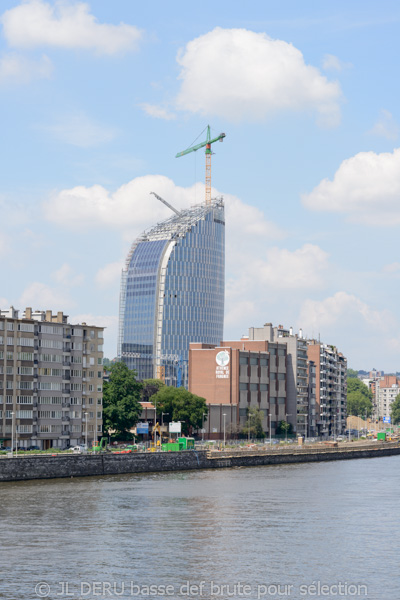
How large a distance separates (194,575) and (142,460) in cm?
9640

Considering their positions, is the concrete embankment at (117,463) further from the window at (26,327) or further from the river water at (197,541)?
the window at (26,327)

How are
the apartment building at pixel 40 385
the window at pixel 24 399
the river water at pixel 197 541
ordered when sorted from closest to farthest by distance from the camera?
the river water at pixel 197 541 → the apartment building at pixel 40 385 → the window at pixel 24 399

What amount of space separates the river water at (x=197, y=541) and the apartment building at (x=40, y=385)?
5153 cm

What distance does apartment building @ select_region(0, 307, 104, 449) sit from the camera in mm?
183250

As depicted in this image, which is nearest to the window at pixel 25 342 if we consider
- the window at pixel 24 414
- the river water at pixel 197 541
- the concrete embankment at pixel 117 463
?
the window at pixel 24 414

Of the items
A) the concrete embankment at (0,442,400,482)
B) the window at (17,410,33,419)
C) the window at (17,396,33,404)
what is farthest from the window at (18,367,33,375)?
the concrete embankment at (0,442,400,482)

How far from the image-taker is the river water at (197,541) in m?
64.3

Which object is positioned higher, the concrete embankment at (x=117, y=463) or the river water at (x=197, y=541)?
the concrete embankment at (x=117, y=463)

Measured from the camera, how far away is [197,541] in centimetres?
8144

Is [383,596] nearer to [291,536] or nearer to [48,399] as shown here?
[291,536]

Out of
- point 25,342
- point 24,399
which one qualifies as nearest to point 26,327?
point 25,342

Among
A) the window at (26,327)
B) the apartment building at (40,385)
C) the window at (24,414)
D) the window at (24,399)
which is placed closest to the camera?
the apartment building at (40,385)

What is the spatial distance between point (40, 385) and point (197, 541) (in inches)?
4475

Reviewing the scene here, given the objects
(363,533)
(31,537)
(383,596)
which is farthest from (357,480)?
(383,596)
